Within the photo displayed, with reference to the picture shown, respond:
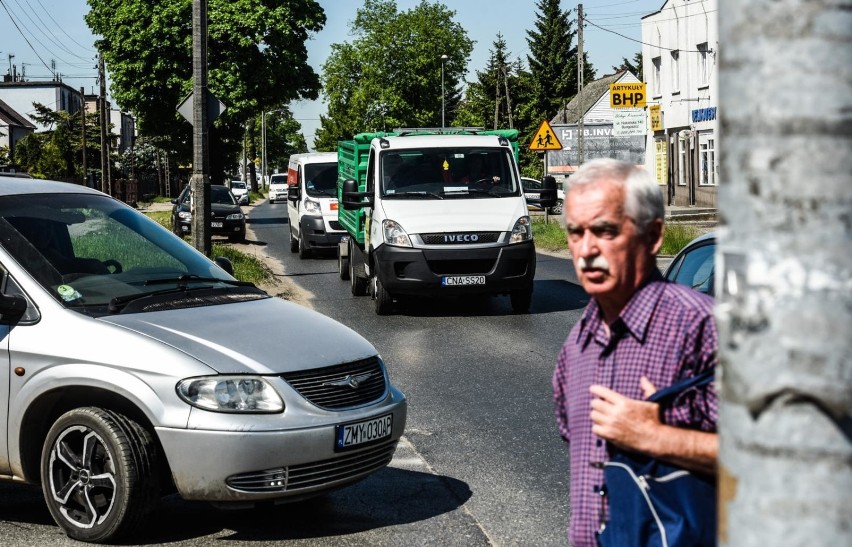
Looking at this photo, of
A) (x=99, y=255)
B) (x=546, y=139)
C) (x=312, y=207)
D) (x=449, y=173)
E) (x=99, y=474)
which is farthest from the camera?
(x=546, y=139)

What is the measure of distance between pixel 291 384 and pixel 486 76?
88.6m

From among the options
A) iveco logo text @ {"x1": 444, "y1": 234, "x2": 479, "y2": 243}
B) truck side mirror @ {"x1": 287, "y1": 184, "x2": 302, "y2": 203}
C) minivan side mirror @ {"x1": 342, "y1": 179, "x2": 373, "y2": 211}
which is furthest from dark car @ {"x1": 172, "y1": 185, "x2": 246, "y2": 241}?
iveco logo text @ {"x1": 444, "y1": 234, "x2": 479, "y2": 243}

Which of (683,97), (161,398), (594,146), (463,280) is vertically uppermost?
(683,97)

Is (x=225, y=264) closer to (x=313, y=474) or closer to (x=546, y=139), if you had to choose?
(x=313, y=474)

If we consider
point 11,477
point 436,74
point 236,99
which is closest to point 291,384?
point 11,477

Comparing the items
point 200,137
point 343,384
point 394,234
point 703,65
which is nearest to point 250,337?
point 343,384

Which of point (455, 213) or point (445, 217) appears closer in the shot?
point (445, 217)

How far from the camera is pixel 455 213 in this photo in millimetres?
15734

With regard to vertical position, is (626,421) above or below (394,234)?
above

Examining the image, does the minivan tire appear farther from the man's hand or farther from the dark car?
the dark car

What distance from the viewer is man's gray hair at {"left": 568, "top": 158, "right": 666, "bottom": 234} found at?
2.76 metres

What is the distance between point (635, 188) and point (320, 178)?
80.5ft

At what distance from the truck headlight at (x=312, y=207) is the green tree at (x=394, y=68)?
76.0m

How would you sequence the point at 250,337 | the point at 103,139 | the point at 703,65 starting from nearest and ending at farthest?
the point at 250,337 → the point at 703,65 → the point at 103,139
